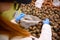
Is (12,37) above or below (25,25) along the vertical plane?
below

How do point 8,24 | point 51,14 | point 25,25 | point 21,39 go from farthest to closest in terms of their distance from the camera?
point 51,14 < point 25,25 < point 21,39 < point 8,24

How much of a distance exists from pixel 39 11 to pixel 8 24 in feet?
4.08

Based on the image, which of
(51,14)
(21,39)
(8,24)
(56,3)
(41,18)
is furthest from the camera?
(56,3)

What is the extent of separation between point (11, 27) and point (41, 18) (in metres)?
1.05

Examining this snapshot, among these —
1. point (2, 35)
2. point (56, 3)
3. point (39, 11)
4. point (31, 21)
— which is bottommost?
point (2, 35)

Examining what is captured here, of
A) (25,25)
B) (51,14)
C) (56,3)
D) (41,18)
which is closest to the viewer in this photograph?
(25,25)

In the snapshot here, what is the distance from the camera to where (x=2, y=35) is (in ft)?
2.24

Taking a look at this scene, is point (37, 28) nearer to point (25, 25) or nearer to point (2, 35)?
point (25, 25)

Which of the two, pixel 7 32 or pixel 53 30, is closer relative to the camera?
pixel 7 32

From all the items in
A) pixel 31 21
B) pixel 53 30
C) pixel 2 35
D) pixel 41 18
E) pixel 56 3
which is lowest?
pixel 2 35

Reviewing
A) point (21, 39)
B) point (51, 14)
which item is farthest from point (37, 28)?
point (21, 39)

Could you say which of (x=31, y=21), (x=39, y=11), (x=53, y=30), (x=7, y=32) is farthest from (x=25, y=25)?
(x=7, y=32)

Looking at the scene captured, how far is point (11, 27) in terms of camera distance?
68 centimetres

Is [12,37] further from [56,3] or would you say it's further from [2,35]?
[56,3]
